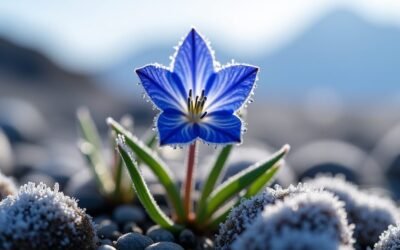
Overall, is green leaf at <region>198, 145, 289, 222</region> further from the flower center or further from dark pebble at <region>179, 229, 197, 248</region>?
the flower center

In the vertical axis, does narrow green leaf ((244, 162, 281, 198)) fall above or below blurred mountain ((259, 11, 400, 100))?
below

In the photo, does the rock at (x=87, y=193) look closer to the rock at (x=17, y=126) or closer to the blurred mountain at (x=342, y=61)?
the rock at (x=17, y=126)

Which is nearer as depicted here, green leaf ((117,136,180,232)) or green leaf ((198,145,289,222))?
green leaf ((117,136,180,232))

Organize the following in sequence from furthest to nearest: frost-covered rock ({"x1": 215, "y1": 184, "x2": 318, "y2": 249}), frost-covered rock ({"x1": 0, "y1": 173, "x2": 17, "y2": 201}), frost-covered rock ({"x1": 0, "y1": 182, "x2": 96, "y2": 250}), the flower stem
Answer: frost-covered rock ({"x1": 0, "y1": 173, "x2": 17, "y2": 201})
the flower stem
frost-covered rock ({"x1": 215, "y1": 184, "x2": 318, "y2": 249})
frost-covered rock ({"x1": 0, "y1": 182, "x2": 96, "y2": 250})

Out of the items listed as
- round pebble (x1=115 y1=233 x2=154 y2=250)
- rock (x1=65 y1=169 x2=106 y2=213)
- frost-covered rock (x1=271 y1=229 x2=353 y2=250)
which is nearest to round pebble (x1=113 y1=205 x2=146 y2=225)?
rock (x1=65 y1=169 x2=106 y2=213)

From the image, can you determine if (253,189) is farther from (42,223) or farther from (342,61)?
(342,61)

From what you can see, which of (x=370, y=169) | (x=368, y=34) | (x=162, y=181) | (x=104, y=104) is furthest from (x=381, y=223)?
(x=368, y=34)
